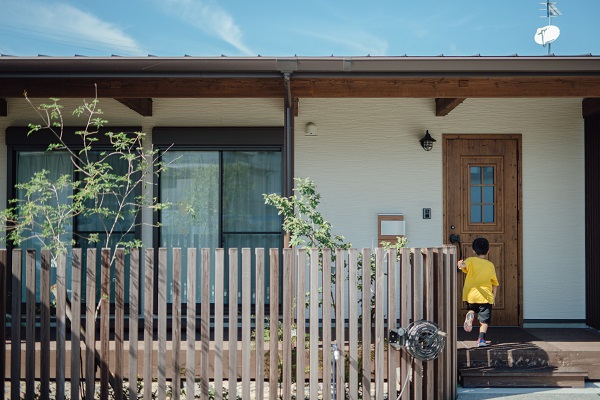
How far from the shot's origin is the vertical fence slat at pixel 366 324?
4066 millimetres

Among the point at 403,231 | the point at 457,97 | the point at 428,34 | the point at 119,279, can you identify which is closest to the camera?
the point at 119,279

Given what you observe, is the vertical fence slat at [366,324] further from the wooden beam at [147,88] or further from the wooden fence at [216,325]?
the wooden beam at [147,88]

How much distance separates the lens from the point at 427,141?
689 centimetres

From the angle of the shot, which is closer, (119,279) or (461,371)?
(119,279)

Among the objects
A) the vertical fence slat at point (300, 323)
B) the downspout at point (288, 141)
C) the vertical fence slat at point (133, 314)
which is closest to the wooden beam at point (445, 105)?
the downspout at point (288, 141)

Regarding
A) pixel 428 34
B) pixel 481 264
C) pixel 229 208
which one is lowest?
pixel 481 264

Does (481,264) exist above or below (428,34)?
below

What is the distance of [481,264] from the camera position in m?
5.60

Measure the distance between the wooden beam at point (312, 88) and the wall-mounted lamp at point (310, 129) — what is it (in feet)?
2.90

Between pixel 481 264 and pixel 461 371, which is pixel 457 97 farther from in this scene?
pixel 461 371

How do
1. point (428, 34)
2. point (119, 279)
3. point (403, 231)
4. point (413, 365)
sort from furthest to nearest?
1. point (428, 34)
2. point (403, 231)
3. point (413, 365)
4. point (119, 279)

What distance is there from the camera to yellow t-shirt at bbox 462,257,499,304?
5.52m

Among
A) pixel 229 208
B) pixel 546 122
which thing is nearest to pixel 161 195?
pixel 229 208

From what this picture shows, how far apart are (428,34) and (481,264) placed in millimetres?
33401
